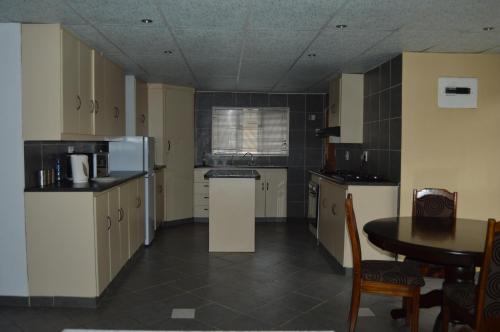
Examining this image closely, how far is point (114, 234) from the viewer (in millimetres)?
3713

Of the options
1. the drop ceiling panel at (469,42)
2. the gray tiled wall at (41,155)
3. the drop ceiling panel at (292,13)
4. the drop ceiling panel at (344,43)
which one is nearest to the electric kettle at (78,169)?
the gray tiled wall at (41,155)

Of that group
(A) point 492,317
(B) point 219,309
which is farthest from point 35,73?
(A) point 492,317

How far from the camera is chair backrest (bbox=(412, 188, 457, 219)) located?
3.32 metres

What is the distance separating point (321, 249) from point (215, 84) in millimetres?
3007

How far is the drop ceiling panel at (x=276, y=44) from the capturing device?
3387 millimetres

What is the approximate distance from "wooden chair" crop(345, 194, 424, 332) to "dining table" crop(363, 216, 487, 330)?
0.14m

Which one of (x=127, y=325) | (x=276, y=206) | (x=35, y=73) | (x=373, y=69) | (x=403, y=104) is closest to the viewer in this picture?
(x=127, y=325)

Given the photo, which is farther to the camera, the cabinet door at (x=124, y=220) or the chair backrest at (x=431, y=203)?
the cabinet door at (x=124, y=220)

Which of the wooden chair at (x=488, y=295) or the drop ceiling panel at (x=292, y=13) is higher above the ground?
the drop ceiling panel at (x=292, y=13)

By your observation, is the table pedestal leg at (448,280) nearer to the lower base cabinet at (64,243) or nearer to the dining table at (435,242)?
the dining table at (435,242)

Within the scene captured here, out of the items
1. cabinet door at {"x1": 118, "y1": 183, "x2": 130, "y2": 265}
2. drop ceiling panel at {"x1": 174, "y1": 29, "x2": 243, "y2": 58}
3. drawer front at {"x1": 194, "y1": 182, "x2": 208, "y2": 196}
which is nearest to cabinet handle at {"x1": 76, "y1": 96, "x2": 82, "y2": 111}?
cabinet door at {"x1": 118, "y1": 183, "x2": 130, "y2": 265}

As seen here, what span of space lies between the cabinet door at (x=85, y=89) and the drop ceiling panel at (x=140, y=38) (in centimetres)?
27

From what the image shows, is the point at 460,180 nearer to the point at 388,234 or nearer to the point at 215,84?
the point at 388,234

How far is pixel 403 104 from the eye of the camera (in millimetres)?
4035
